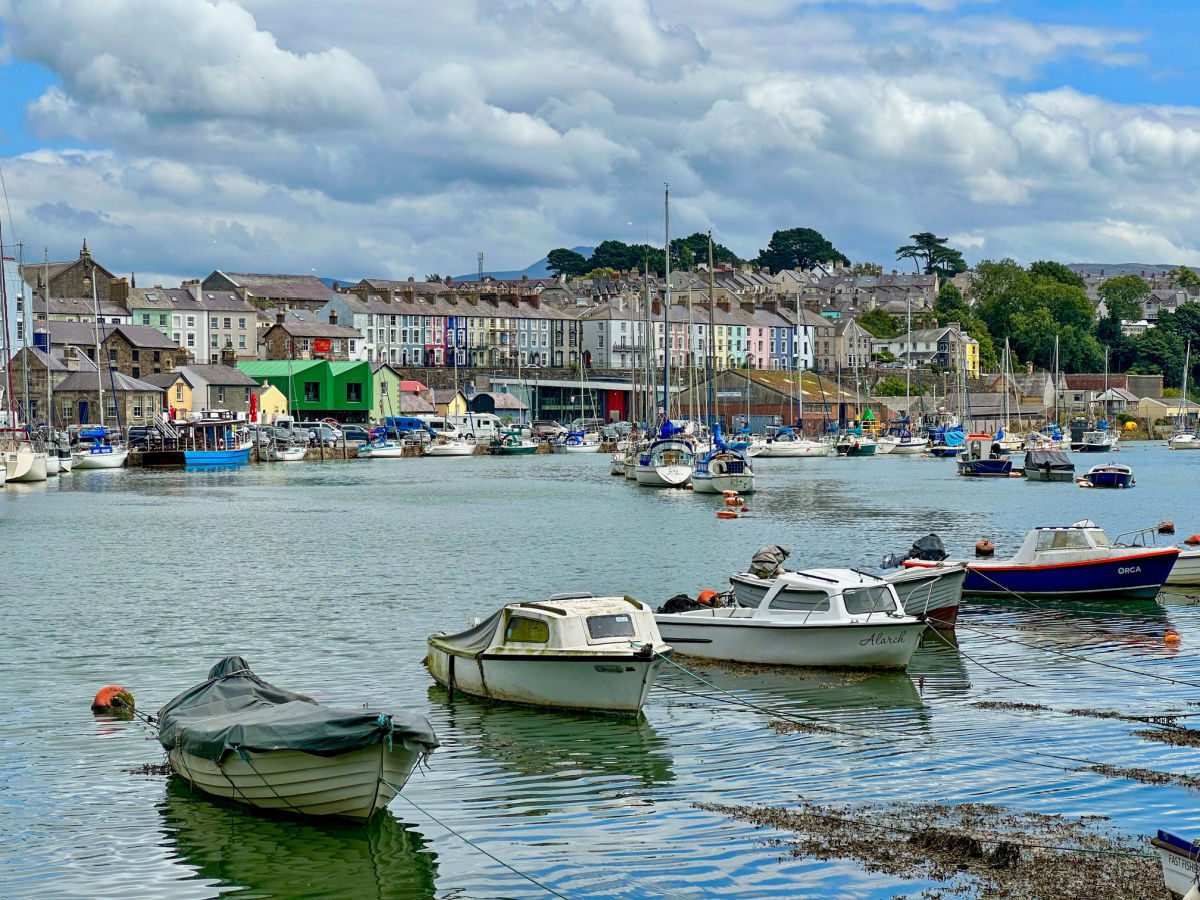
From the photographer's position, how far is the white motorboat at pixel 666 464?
317ft

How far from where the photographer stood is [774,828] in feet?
67.6

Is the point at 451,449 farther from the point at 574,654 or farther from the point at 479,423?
the point at 574,654

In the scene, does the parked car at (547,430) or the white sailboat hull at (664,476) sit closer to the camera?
the white sailboat hull at (664,476)

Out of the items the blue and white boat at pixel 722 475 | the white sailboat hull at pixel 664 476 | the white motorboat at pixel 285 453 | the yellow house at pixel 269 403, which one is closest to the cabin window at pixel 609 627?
the blue and white boat at pixel 722 475

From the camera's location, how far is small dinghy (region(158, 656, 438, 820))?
776 inches

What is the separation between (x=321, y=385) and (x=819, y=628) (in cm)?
13472

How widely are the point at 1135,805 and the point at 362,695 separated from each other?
14.9 meters

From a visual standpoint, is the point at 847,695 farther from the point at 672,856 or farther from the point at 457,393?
the point at 457,393

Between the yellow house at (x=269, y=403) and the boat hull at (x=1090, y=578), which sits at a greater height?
the yellow house at (x=269, y=403)

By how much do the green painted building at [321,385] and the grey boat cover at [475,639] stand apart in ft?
429

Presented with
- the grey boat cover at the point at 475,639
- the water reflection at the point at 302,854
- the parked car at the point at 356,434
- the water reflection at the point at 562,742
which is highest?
the parked car at the point at 356,434

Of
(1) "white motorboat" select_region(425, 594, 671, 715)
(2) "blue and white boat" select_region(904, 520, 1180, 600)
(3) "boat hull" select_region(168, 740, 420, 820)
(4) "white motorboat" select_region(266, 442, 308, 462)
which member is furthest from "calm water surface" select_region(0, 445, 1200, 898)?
(4) "white motorboat" select_region(266, 442, 308, 462)

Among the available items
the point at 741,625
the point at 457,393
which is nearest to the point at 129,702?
the point at 741,625

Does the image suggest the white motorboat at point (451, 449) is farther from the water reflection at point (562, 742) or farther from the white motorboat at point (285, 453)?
the water reflection at point (562, 742)
